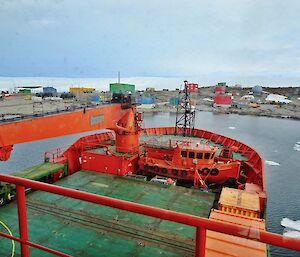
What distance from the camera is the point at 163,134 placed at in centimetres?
3116

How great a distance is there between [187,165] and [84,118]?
956 cm

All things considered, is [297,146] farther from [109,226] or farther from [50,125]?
[50,125]

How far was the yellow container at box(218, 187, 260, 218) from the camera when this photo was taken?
1248 cm

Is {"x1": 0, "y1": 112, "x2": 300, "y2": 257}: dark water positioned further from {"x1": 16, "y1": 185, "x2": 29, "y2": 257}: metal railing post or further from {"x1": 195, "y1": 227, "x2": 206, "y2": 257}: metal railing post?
{"x1": 16, "y1": 185, "x2": 29, "y2": 257}: metal railing post

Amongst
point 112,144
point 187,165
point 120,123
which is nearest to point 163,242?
point 187,165

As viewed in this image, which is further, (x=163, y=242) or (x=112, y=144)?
(x=112, y=144)

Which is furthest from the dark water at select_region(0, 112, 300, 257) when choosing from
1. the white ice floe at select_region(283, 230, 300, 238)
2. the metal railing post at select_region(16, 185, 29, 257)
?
the metal railing post at select_region(16, 185, 29, 257)

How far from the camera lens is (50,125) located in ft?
35.2

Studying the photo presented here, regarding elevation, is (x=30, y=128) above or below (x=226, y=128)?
above

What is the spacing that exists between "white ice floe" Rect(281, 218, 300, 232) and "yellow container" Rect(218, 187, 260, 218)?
908cm

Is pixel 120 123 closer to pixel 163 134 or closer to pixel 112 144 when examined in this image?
pixel 112 144

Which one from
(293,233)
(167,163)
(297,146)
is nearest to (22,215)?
(167,163)

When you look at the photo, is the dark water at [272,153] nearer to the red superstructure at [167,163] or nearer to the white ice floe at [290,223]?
the white ice floe at [290,223]

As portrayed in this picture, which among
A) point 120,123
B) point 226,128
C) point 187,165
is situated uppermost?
point 120,123
